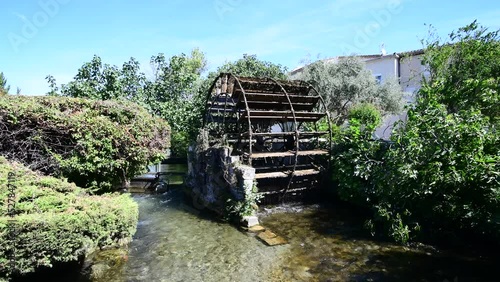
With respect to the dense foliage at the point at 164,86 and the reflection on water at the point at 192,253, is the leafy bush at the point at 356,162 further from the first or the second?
the dense foliage at the point at 164,86

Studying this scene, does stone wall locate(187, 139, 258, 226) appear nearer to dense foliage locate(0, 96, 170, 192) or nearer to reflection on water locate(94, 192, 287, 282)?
reflection on water locate(94, 192, 287, 282)

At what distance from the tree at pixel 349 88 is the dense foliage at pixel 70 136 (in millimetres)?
9754

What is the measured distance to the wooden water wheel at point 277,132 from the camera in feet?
26.8

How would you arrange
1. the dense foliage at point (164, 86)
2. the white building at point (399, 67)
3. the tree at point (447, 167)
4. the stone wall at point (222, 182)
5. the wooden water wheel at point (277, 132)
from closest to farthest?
the tree at point (447, 167)
the stone wall at point (222, 182)
the wooden water wheel at point (277, 132)
the dense foliage at point (164, 86)
the white building at point (399, 67)

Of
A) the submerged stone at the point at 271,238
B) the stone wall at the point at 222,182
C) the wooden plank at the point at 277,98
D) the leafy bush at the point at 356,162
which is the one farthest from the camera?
the wooden plank at the point at 277,98

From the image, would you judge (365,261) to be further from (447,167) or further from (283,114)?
(283,114)

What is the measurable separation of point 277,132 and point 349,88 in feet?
19.9

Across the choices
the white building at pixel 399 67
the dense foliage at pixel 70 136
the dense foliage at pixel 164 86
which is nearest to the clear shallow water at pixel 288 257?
the dense foliage at pixel 70 136

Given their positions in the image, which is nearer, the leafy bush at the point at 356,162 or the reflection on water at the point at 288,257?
the reflection on water at the point at 288,257

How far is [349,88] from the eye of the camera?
1328cm

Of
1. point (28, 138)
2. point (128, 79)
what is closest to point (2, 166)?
point (28, 138)

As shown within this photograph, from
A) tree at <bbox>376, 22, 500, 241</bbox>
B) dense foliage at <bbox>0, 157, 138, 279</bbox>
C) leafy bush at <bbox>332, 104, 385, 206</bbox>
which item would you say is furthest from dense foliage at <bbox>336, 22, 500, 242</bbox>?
dense foliage at <bbox>0, 157, 138, 279</bbox>

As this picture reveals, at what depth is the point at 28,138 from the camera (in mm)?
4910

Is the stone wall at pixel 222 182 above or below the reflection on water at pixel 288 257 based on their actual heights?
above
